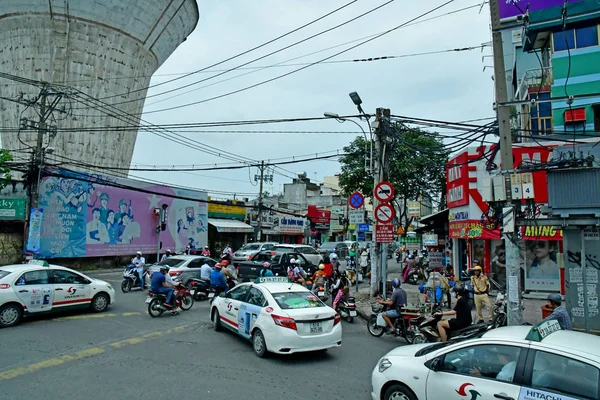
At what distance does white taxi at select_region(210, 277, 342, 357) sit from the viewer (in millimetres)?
7336

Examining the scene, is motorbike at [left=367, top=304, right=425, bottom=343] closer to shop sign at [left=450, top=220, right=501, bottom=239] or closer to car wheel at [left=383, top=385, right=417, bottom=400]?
car wheel at [left=383, top=385, right=417, bottom=400]

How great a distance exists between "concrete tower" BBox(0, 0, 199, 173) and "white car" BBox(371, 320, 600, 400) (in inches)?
1322

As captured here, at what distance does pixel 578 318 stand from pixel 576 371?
22.2 feet

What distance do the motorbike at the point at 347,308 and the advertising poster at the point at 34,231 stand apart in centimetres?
1759

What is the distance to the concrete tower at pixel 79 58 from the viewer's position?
32.4m

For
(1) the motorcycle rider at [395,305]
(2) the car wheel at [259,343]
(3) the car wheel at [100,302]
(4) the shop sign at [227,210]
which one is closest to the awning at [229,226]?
(4) the shop sign at [227,210]

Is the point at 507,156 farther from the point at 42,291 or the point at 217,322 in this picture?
the point at 42,291

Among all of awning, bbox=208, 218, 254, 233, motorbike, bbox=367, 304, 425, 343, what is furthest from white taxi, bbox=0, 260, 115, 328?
awning, bbox=208, 218, 254, 233

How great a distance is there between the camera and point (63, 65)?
32.5 m

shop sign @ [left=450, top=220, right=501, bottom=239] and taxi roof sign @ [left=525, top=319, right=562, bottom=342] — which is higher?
shop sign @ [left=450, top=220, right=501, bottom=239]

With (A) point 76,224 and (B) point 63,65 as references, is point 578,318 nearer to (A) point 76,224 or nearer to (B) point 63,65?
(A) point 76,224

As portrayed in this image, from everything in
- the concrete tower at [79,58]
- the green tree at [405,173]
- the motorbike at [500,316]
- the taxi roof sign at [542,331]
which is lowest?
the motorbike at [500,316]

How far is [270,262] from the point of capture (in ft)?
63.4

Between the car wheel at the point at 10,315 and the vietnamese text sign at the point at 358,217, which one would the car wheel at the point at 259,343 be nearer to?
the car wheel at the point at 10,315
